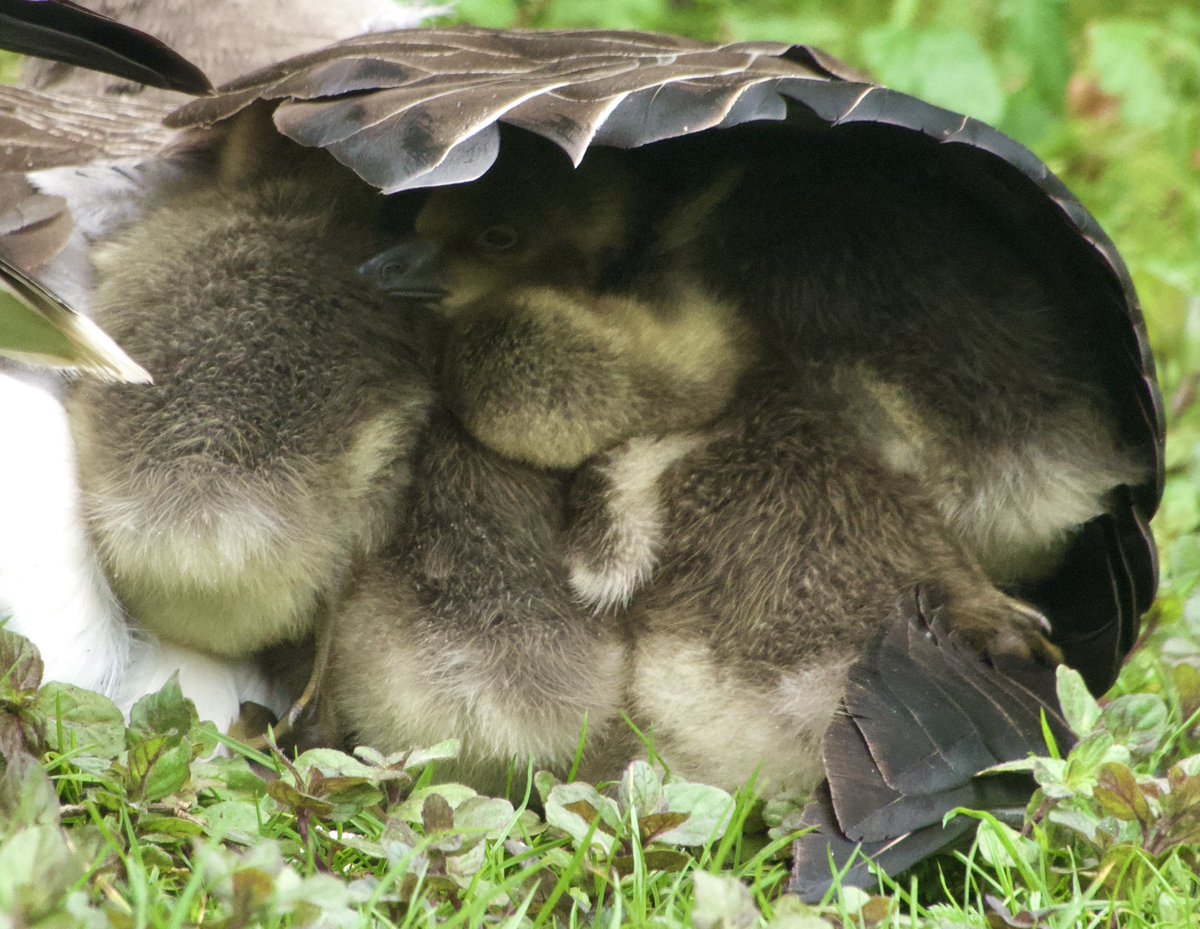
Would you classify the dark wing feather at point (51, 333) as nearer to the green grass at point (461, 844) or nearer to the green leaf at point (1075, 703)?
the green grass at point (461, 844)

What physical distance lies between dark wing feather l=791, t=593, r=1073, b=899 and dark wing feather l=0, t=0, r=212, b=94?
1.02m

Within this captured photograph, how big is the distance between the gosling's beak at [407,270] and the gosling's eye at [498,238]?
2.8 inches

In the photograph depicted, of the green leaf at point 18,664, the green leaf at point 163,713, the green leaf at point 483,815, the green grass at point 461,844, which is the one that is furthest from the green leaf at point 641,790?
the green leaf at point 18,664

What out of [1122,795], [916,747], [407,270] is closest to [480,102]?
[407,270]

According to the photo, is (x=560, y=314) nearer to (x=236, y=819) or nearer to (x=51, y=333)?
(x=51, y=333)

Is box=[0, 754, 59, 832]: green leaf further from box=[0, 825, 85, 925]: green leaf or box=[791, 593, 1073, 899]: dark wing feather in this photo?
box=[791, 593, 1073, 899]: dark wing feather

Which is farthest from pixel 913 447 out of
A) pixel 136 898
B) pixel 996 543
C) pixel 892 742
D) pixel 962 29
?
pixel 962 29

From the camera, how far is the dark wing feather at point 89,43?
5.47 feet

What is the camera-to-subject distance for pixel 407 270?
1.86 metres

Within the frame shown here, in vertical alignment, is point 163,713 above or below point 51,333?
below

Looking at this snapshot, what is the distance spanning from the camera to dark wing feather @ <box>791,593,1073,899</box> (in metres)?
1.58

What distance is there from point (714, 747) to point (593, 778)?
0.17 metres

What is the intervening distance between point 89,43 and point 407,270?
0.42 m

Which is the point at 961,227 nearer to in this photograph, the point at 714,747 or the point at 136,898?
the point at 714,747
